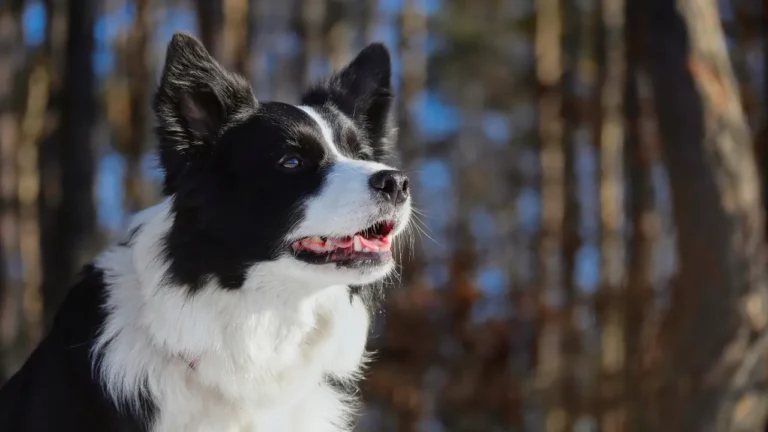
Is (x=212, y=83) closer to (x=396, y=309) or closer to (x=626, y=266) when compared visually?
(x=626, y=266)

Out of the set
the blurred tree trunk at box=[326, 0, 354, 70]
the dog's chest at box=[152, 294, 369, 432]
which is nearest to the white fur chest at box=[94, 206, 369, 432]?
the dog's chest at box=[152, 294, 369, 432]

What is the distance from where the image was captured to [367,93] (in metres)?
3.71

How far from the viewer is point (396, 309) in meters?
12.5

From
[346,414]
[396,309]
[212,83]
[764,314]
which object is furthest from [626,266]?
[212,83]

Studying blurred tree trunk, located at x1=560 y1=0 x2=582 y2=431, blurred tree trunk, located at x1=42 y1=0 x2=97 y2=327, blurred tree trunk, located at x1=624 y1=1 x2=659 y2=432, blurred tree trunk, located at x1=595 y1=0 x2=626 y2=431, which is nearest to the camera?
blurred tree trunk, located at x1=624 y1=1 x2=659 y2=432

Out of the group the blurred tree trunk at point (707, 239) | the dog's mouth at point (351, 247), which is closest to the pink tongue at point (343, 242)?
the dog's mouth at point (351, 247)

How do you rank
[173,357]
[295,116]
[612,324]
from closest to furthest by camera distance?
[173,357], [295,116], [612,324]

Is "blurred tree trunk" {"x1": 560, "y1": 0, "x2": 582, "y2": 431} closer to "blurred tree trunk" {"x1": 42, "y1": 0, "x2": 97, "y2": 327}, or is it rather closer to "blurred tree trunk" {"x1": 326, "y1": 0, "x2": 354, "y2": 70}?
"blurred tree trunk" {"x1": 326, "y1": 0, "x2": 354, "y2": 70}

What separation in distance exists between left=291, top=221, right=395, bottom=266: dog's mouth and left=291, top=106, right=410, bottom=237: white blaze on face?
0.05 m

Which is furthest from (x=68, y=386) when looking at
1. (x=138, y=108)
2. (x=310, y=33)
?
(x=310, y=33)

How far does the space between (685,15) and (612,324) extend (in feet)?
23.3

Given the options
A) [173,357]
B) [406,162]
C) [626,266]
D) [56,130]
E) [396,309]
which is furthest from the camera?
[406,162]

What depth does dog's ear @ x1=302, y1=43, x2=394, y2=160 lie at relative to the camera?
369cm

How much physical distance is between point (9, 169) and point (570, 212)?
8.58 m
